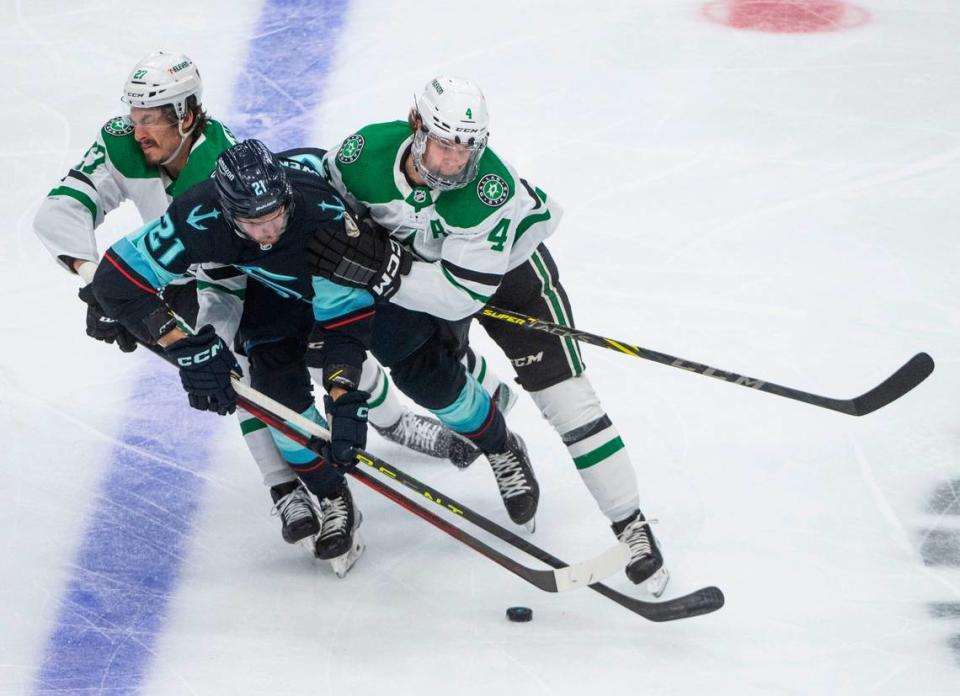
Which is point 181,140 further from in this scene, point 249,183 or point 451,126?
point 451,126

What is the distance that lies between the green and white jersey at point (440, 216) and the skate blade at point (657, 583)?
0.84 m

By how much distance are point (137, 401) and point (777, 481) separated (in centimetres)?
196

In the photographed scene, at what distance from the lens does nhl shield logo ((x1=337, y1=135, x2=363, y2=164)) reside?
3.16m

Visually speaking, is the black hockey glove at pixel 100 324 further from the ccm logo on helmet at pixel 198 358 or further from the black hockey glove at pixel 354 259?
the black hockey glove at pixel 354 259

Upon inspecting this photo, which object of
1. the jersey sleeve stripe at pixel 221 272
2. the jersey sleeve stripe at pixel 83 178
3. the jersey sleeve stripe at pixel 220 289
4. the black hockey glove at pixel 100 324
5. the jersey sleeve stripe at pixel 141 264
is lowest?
the black hockey glove at pixel 100 324

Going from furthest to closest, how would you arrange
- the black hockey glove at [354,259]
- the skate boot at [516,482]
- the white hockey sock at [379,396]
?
the white hockey sock at [379,396], the skate boot at [516,482], the black hockey glove at [354,259]

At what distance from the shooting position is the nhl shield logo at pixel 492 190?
3.05 meters

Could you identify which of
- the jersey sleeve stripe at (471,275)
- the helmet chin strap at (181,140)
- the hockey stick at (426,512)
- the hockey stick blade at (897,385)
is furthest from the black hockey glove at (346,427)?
the hockey stick blade at (897,385)

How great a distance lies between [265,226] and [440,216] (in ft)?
1.46

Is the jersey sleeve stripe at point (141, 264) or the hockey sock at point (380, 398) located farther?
the hockey sock at point (380, 398)

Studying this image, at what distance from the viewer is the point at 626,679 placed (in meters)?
3.03

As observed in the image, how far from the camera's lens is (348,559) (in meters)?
3.43

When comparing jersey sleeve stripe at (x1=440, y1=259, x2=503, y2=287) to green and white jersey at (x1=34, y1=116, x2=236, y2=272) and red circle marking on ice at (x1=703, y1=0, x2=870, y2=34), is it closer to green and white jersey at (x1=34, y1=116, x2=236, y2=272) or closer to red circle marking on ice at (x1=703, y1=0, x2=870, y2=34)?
green and white jersey at (x1=34, y1=116, x2=236, y2=272)

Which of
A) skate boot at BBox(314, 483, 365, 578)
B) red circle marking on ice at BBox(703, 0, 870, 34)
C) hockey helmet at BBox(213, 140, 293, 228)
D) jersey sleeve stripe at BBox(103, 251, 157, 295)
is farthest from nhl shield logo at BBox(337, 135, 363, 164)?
red circle marking on ice at BBox(703, 0, 870, 34)
